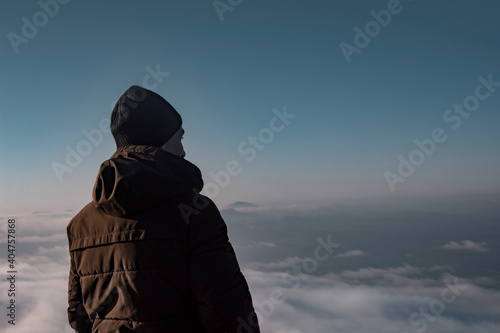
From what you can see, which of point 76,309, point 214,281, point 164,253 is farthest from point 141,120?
point 76,309

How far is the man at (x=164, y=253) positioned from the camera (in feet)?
6.44

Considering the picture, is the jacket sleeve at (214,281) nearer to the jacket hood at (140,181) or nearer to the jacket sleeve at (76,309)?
the jacket hood at (140,181)

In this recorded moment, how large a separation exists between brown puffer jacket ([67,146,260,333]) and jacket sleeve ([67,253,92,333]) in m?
0.57

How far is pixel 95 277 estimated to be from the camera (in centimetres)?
226

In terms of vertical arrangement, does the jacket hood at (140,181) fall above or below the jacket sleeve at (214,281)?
above

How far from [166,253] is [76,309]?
3.88 ft

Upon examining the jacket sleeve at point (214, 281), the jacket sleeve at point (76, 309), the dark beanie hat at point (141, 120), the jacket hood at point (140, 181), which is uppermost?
the dark beanie hat at point (141, 120)

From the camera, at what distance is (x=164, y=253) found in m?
1.97

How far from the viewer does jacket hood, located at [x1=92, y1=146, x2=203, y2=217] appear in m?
1.96

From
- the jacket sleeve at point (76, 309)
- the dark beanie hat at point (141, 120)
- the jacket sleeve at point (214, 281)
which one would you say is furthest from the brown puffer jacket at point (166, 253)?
the jacket sleeve at point (76, 309)

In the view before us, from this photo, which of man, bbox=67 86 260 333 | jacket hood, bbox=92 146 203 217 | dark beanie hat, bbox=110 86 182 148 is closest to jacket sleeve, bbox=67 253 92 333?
man, bbox=67 86 260 333

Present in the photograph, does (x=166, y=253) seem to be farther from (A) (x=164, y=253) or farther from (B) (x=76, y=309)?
(B) (x=76, y=309)

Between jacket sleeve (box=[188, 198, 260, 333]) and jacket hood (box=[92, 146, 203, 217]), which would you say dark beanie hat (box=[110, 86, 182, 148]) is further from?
jacket sleeve (box=[188, 198, 260, 333])

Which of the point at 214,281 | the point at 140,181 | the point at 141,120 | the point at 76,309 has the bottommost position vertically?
the point at 76,309
